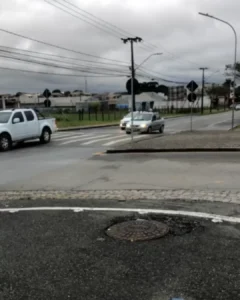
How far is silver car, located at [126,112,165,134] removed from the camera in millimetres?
27797

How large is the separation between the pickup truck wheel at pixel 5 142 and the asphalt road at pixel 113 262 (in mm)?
12914

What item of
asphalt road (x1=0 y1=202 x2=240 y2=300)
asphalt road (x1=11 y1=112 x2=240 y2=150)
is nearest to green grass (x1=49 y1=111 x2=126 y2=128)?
asphalt road (x1=11 y1=112 x2=240 y2=150)

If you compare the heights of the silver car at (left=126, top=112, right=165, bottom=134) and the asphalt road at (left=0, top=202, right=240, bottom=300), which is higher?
the asphalt road at (left=0, top=202, right=240, bottom=300)

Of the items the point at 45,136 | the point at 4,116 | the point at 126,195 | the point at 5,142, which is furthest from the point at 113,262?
the point at 45,136

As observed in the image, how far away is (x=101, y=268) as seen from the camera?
418cm

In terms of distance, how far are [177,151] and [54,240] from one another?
34.0 ft

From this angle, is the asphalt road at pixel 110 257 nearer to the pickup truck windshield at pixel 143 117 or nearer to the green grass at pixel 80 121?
the pickup truck windshield at pixel 143 117

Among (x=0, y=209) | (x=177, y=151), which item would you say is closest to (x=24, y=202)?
(x=0, y=209)

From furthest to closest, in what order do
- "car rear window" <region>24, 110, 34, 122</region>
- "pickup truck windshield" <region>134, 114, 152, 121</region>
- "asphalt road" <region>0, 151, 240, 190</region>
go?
"pickup truck windshield" <region>134, 114, 152, 121</region> → "car rear window" <region>24, 110, 34, 122</region> → "asphalt road" <region>0, 151, 240, 190</region>

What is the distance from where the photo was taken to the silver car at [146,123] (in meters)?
27.8

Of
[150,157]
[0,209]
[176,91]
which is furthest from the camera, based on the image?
[176,91]

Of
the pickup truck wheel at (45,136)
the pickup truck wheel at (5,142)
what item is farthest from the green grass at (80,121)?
the pickup truck wheel at (5,142)

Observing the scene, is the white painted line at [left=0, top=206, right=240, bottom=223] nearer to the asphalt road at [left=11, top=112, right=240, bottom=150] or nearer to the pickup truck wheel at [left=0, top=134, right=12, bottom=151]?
the asphalt road at [left=11, top=112, right=240, bottom=150]

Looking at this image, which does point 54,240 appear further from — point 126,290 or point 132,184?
point 132,184
